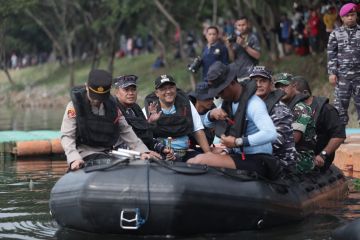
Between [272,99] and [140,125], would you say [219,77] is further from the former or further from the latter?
[140,125]

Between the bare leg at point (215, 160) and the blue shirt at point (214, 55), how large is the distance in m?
5.89

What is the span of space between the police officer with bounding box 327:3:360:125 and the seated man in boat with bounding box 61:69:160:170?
455 cm

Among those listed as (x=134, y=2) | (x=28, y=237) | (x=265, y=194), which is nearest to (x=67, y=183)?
(x=28, y=237)

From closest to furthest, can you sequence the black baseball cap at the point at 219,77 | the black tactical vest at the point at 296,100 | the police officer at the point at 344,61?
1. the black baseball cap at the point at 219,77
2. the black tactical vest at the point at 296,100
3. the police officer at the point at 344,61

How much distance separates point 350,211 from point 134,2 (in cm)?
2465

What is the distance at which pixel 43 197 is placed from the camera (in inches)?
423

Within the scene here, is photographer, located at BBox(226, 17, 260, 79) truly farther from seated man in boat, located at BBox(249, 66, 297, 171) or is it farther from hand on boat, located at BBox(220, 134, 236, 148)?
hand on boat, located at BBox(220, 134, 236, 148)

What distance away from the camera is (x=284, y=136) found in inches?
347

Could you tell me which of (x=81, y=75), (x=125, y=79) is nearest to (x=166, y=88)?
(x=125, y=79)

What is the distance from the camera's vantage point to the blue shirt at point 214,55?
14.1 metres

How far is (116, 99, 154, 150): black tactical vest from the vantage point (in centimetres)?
932

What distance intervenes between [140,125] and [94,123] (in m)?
0.87

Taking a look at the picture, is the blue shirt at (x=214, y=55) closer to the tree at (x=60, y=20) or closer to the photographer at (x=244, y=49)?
the photographer at (x=244, y=49)

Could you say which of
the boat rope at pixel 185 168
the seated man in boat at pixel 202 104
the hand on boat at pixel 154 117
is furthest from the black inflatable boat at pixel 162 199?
the seated man in boat at pixel 202 104
